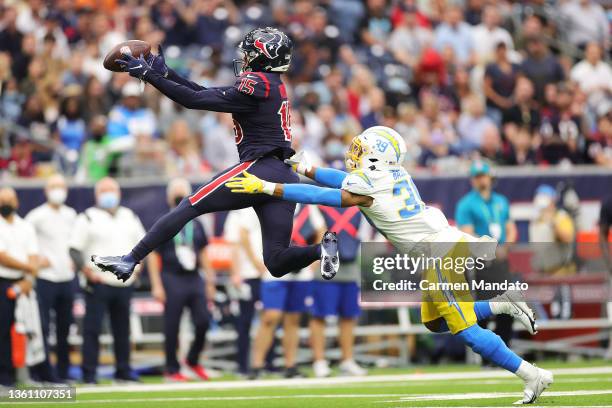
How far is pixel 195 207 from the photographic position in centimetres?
930

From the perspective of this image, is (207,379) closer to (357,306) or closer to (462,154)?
(357,306)

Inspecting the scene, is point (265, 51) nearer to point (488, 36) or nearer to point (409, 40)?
point (409, 40)

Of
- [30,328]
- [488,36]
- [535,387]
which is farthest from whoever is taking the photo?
[488,36]

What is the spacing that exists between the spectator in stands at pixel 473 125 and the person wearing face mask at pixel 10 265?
7.05 meters

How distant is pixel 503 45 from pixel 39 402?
36.9 ft

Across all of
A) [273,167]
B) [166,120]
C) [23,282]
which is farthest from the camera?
[166,120]

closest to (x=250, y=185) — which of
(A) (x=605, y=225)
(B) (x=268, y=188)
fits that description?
(B) (x=268, y=188)

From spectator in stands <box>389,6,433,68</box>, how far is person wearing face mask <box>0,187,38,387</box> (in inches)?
337

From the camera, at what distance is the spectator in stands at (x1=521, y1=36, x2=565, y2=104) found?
19.3 m

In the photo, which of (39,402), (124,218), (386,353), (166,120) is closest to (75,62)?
(166,120)

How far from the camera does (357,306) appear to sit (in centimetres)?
1361

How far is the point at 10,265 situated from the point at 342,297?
3421mm

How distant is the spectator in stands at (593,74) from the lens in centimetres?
1966

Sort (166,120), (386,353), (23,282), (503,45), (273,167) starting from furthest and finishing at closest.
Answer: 1. (503,45)
2. (166,120)
3. (386,353)
4. (23,282)
5. (273,167)
